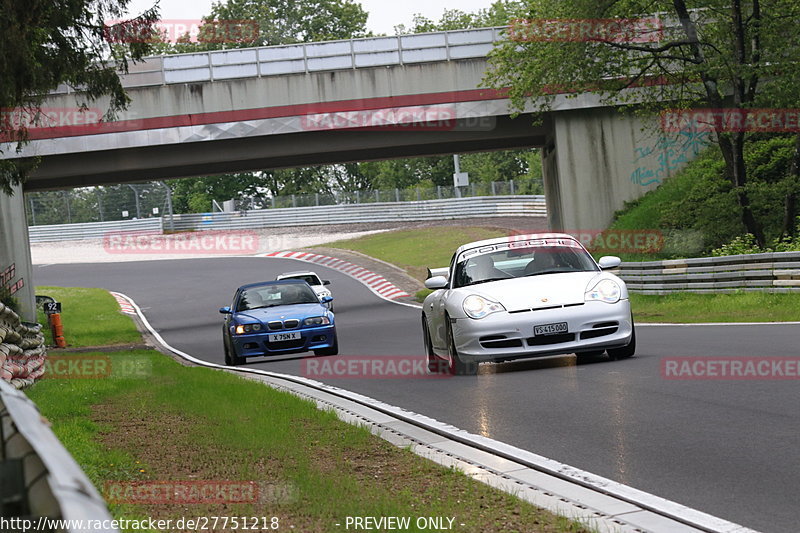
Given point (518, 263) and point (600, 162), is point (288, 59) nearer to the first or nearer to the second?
point (600, 162)

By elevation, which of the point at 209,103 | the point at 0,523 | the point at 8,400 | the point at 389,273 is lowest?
the point at 389,273

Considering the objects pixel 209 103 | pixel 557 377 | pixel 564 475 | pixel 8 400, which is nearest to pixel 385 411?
pixel 557 377

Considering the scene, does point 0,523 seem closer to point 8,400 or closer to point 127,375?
point 8,400

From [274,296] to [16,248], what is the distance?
1957cm

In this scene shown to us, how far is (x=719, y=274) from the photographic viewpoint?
78.4ft

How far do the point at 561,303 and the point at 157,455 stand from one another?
17.9 ft

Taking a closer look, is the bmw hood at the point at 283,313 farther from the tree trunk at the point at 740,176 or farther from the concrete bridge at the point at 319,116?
the concrete bridge at the point at 319,116

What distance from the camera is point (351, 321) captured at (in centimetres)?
3391

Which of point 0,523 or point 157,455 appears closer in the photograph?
point 0,523

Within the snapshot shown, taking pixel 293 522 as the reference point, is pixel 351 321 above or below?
below

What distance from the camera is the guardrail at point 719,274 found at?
21594mm
